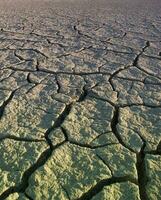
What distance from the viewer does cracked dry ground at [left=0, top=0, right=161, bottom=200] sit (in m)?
1.82

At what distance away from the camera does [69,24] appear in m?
5.15

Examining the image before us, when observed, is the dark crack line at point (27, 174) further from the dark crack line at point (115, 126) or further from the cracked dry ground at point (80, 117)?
the dark crack line at point (115, 126)

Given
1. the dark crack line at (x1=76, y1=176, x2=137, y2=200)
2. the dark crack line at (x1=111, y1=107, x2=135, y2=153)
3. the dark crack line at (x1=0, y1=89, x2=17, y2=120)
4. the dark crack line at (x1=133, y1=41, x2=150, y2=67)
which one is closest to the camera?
the dark crack line at (x1=76, y1=176, x2=137, y2=200)

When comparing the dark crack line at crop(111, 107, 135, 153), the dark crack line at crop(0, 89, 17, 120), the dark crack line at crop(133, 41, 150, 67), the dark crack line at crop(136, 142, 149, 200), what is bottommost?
the dark crack line at crop(133, 41, 150, 67)

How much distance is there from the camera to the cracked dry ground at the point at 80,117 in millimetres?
1821

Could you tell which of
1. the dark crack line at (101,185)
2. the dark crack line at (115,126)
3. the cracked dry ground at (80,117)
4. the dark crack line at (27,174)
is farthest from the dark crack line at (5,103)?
the dark crack line at (101,185)

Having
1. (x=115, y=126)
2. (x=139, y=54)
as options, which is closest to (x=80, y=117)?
(x=115, y=126)

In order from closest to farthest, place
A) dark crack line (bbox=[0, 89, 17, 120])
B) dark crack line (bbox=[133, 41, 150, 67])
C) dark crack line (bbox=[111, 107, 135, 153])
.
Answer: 1. dark crack line (bbox=[111, 107, 135, 153])
2. dark crack line (bbox=[0, 89, 17, 120])
3. dark crack line (bbox=[133, 41, 150, 67])

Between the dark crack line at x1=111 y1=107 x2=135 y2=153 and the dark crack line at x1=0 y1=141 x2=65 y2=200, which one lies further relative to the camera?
the dark crack line at x1=111 y1=107 x2=135 y2=153

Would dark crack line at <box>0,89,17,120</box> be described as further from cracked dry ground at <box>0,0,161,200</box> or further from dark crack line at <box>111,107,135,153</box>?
dark crack line at <box>111,107,135,153</box>

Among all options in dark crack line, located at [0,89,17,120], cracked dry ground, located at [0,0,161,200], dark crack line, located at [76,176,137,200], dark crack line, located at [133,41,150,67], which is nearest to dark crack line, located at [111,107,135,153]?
cracked dry ground, located at [0,0,161,200]

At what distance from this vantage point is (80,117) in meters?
2.42

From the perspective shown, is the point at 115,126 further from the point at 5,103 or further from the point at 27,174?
the point at 5,103

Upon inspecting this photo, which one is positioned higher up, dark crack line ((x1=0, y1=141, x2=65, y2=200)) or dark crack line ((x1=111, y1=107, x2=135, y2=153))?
dark crack line ((x1=0, y1=141, x2=65, y2=200))
